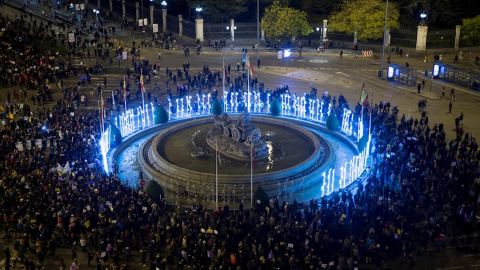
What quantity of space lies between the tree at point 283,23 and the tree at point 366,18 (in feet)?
14.3

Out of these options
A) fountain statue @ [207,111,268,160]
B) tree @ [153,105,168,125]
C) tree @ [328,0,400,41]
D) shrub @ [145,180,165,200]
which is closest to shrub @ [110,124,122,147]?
tree @ [153,105,168,125]

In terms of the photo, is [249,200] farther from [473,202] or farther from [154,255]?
[473,202]

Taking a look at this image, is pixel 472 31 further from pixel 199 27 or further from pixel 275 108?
pixel 199 27

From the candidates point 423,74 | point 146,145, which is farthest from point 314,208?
point 423,74

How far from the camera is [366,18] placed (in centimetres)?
6769

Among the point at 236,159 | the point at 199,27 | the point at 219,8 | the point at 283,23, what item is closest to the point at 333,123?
the point at 236,159

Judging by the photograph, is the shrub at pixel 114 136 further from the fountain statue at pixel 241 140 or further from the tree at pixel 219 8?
the tree at pixel 219 8

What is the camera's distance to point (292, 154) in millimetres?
34188

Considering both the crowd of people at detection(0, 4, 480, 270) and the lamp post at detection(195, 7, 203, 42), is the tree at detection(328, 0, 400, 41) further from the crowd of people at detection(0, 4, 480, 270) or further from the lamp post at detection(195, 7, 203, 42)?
the crowd of people at detection(0, 4, 480, 270)

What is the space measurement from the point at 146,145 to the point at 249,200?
377 inches

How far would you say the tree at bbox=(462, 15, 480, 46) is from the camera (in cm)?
6353

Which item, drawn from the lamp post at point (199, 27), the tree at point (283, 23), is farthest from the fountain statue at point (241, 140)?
the lamp post at point (199, 27)

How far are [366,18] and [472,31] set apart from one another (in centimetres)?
1202

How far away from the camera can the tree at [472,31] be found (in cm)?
6353
